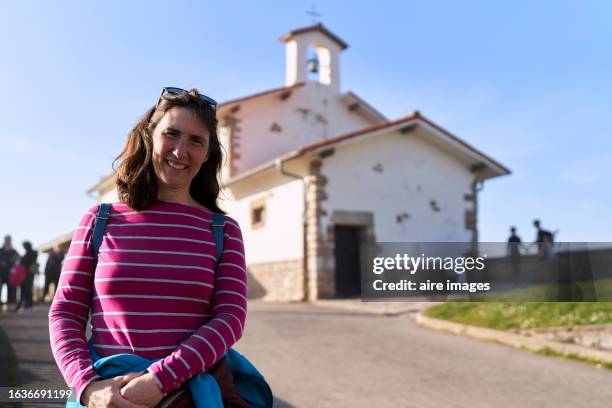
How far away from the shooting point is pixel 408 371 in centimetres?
608

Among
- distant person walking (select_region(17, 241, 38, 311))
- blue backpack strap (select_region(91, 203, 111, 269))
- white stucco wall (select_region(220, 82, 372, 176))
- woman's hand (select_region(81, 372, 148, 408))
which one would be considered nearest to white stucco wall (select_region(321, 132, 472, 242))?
white stucco wall (select_region(220, 82, 372, 176))

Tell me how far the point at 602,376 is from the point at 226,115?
15.7 m

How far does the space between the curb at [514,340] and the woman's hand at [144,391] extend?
6.29 m

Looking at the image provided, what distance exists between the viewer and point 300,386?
17.7ft

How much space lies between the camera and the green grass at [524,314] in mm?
7738

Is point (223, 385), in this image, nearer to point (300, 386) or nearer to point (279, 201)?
point (300, 386)

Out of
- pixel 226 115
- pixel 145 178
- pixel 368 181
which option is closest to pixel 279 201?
pixel 368 181

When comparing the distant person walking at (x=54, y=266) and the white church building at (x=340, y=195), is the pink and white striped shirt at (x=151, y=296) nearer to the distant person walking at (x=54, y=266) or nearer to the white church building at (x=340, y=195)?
the white church building at (x=340, y=195)

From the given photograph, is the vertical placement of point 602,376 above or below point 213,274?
below

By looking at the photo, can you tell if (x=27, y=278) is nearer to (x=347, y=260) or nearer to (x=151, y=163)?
(x=347, y=260)

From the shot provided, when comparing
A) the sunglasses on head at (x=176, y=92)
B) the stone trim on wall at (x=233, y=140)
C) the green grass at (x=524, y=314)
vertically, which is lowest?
the green grass at (x=524, y=314)

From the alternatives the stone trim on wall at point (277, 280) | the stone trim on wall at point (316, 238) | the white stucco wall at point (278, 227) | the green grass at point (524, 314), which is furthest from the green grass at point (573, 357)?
the white stucco wall at point (278, 227)

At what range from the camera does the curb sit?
6.68 meters

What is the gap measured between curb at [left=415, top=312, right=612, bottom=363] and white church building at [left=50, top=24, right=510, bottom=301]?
595 centimetres
